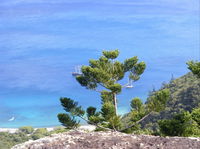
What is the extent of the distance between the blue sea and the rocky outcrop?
6642cm

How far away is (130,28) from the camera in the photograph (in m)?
136

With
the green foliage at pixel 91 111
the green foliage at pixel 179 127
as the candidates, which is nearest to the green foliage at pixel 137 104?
the green foliage at pixel 91 111

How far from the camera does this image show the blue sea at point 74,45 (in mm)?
82375

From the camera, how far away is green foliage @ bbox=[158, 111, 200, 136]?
934 cm

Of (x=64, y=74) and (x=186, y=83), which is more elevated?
(x=64, y=74)

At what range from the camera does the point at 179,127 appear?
31.2 ft

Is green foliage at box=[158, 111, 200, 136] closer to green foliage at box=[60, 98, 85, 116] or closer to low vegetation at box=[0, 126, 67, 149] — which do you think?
green foliage at box=[60, 98, 85, 116]

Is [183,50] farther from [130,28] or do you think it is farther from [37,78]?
[37,78]

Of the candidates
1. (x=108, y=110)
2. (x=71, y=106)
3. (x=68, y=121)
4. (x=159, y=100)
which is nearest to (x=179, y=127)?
(x=159, y=100)

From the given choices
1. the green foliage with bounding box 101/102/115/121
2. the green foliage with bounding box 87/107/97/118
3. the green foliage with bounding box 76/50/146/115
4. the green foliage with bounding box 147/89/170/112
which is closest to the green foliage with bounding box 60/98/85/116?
the green foliage with bounding box 87/107/97/118

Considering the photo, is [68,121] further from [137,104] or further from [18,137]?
[18,137]

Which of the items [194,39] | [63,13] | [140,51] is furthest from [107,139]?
[63,13]

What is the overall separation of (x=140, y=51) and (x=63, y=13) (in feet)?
180

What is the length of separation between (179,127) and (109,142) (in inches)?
160
